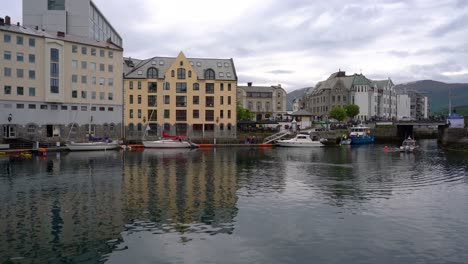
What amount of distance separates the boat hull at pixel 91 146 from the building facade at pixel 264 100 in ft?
260

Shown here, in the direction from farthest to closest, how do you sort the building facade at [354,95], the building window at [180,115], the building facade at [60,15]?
the building facade at [354,95]
the building window at [180,115]
the building facade at [60,15]

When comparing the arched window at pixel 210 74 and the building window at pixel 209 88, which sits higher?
the arched window at pixel 210 74

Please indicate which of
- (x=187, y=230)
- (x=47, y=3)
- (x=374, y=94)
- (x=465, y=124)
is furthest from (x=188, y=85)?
(x=374, y=94)

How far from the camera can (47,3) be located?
313 ft

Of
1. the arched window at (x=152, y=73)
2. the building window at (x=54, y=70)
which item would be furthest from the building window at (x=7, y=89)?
the arched window at (x=152, y=73)

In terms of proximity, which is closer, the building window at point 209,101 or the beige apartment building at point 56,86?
the beige apartment building at point 56,86

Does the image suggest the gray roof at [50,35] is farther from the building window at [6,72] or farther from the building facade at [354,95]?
the building facade at [354,95]

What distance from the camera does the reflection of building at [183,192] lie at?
86.1 feet

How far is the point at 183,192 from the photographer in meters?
34.0

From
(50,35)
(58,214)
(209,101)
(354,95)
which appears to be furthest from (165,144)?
(354,95)

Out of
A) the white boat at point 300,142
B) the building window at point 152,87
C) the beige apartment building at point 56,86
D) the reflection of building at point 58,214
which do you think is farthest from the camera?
the building window at point 152,87

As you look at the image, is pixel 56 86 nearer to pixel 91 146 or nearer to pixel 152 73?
pixel 91 146

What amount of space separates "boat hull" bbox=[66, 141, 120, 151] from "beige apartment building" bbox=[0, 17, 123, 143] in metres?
7.14

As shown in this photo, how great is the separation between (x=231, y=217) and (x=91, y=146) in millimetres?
61392
